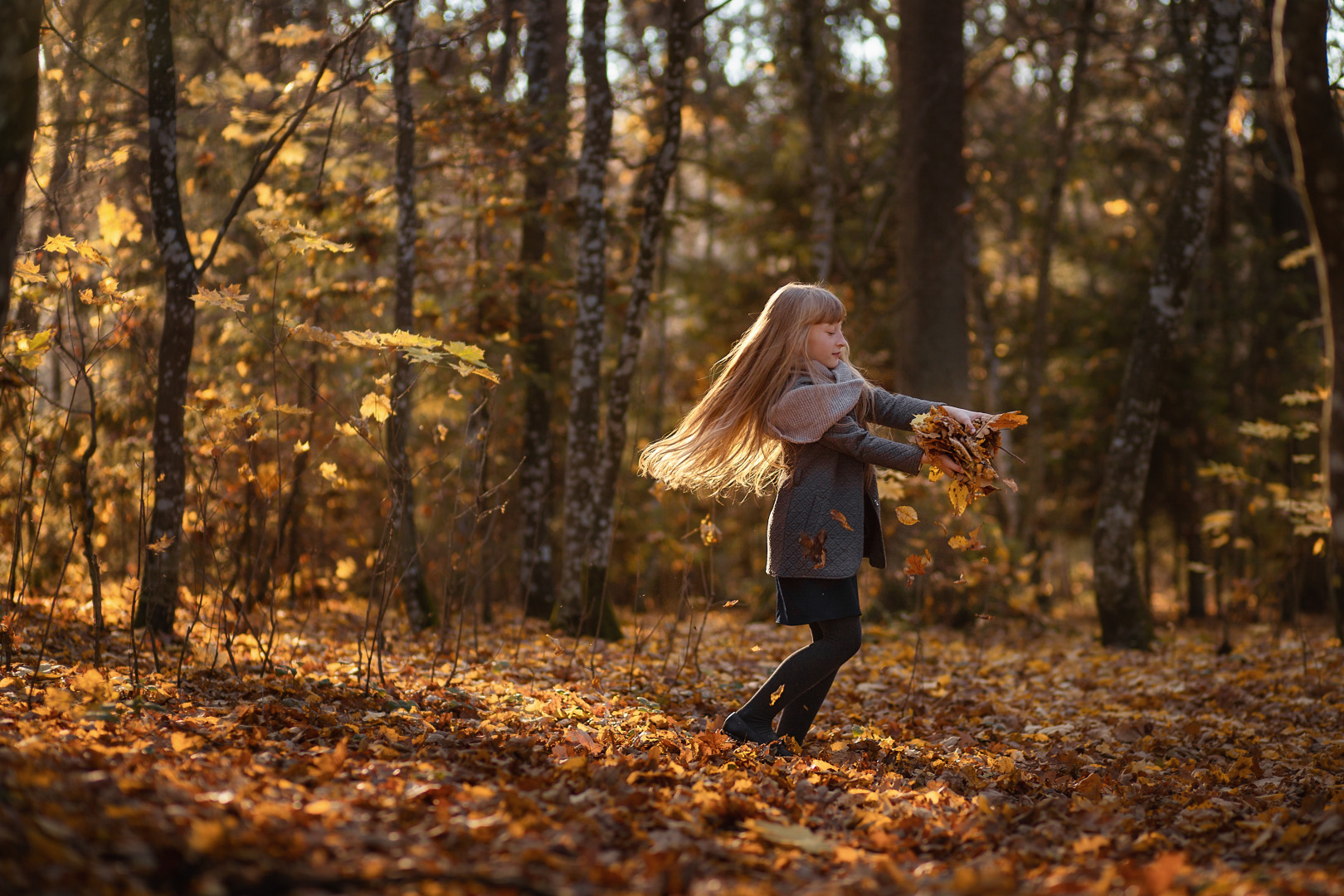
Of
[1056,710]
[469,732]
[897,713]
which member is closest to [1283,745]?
[1056,710]

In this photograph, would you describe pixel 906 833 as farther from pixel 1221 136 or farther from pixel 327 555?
pixel 327 555

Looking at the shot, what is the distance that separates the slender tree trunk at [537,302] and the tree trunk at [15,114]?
5.41m

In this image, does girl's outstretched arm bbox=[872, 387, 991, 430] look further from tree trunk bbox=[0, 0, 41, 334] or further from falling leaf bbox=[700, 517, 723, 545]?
tree trunk bbox=[0, 0, 41, 334]

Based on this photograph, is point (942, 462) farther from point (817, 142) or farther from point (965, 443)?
point (817, 142)

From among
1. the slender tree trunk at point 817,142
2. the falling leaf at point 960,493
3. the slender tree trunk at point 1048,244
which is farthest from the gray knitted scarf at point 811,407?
the slender tree trunk at point 1048,244

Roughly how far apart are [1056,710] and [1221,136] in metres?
4.93

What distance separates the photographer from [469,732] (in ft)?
12.8

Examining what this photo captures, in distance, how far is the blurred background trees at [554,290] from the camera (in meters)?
5.38

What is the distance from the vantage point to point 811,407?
3.76 m

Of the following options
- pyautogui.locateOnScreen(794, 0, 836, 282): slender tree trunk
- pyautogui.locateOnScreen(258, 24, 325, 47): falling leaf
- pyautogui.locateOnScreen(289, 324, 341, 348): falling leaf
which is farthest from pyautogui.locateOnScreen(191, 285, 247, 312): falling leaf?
pyautogui.locateOnScreen(794, 0, 836, 282): slender tree trunk

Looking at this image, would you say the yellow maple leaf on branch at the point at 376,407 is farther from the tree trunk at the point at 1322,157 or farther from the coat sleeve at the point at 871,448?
the tree trunk at the point at 1322,157

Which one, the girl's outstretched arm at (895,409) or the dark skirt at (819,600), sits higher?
the girl's outstretched arm at (895,409)

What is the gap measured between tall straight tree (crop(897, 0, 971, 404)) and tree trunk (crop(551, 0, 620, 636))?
355 cm

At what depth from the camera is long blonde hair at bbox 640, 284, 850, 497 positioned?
12.9 ft
